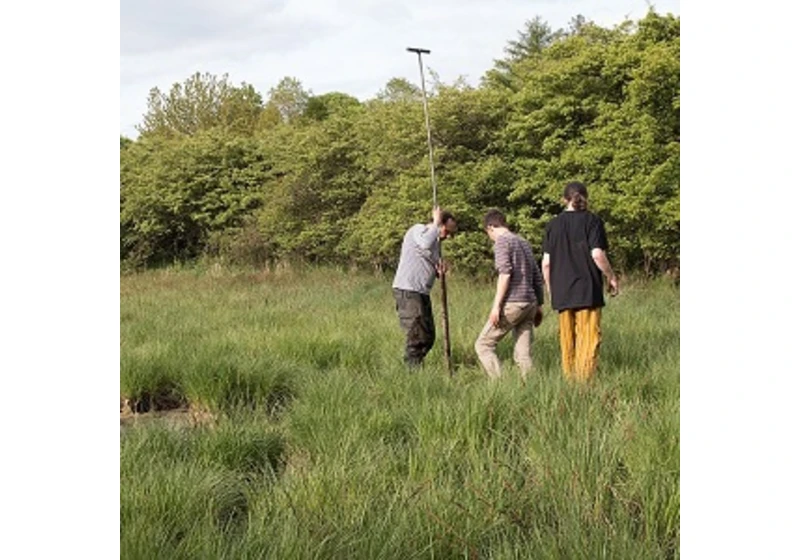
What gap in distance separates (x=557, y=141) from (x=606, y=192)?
201 centimetres

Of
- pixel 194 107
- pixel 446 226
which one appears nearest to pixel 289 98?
pixel 194 107

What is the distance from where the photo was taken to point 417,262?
721 cm

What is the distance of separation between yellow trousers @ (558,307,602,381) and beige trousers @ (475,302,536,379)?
1.29 ft

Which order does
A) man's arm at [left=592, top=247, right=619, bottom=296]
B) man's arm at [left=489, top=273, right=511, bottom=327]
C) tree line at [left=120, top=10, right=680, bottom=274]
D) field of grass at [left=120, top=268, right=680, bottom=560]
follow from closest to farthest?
1. field of grass at [left=120, top=268, right=680, bottom=560]
2. man's arm at [left=592, top=247, right=619, bottom=296]
3. man's arm at [left=489, top=273, right=511, bottom=327]
4. tree line at [left=120, top=10, right=680, bottom=274]

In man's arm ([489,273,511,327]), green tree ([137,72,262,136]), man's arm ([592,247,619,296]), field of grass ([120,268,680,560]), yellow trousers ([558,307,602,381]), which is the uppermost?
green tree ([137,72,262,136])

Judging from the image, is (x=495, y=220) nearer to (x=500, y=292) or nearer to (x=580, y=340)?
(x=500, y=292)

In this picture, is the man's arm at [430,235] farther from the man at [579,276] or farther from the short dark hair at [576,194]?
the short dark hair at [576,194]

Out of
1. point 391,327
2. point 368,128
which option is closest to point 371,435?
point 391,327

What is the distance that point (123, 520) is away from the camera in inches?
123

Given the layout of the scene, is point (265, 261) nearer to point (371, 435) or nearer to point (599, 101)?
point (599, 101)

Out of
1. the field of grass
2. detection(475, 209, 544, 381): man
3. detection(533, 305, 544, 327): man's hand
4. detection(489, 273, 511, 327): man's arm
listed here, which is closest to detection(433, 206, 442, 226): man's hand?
detection(475, 209, 544, 381): man

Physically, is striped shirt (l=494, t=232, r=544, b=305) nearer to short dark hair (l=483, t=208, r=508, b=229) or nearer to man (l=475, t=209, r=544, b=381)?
man (l=475, t=209, r=544, b=381)

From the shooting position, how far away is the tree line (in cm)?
1574

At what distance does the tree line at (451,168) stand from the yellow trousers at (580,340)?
6668mm
